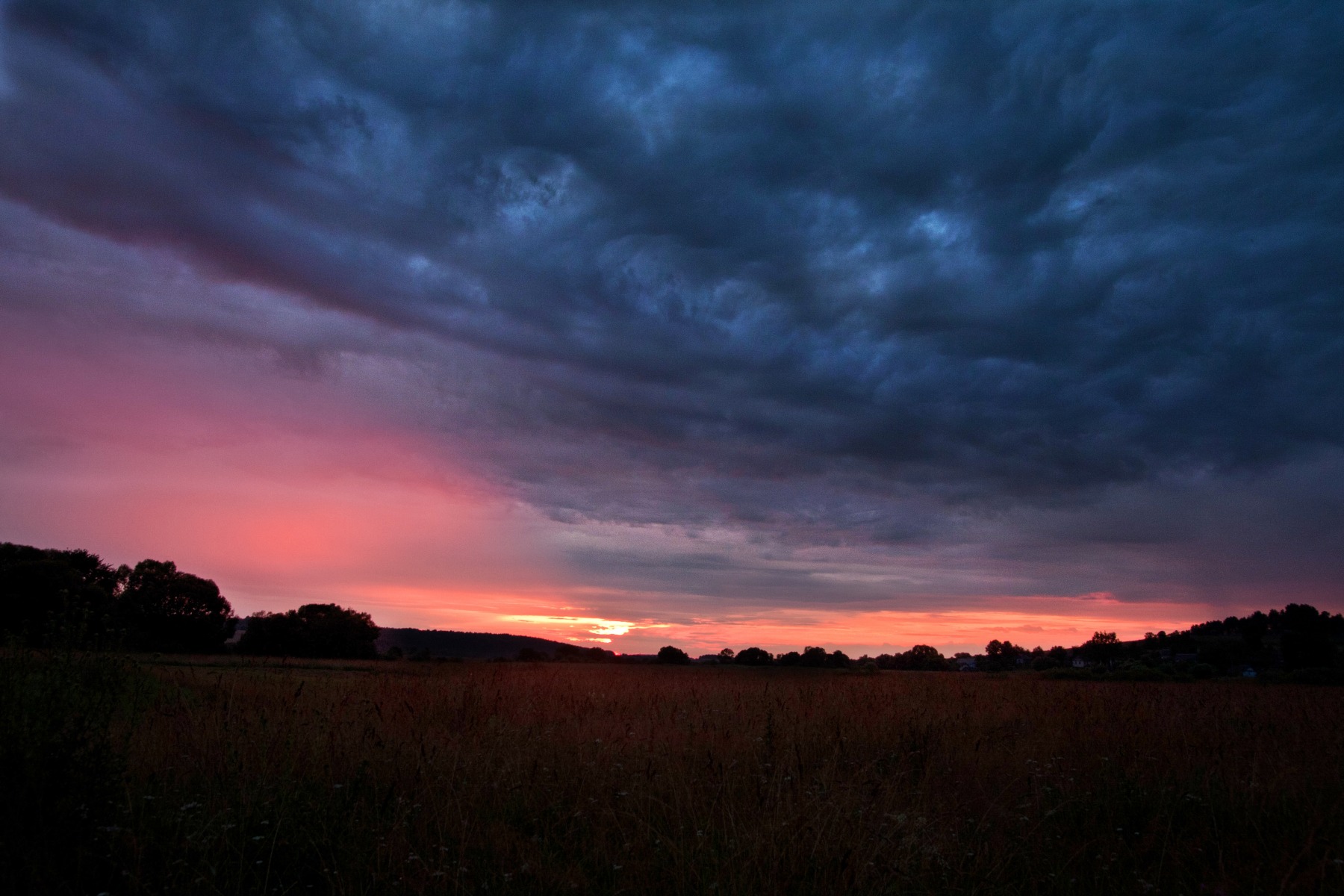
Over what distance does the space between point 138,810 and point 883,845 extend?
6667 millimetres

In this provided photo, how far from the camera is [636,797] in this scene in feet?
23.2

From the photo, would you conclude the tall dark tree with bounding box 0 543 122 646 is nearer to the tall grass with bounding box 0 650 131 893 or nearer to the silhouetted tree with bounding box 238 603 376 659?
the tall grass with bounding box 0 650 131 893

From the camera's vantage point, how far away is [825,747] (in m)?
9.59

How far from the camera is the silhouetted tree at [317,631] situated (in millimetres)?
54969

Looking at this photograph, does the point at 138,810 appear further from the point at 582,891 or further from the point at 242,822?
the point at 582,891

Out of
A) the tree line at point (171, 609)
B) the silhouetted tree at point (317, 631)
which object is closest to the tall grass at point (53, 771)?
the tree line at point (171, 609)

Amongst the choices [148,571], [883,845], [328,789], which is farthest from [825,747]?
[148,571]

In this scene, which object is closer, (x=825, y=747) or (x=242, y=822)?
(x=242, y=822)

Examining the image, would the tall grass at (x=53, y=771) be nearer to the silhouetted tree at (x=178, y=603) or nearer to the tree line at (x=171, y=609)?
the tree line at (x=171, y=609)

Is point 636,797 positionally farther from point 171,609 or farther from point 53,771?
point 171,609

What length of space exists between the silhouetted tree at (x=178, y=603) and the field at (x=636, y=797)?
67.4 m

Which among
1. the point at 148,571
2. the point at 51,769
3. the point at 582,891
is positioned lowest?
the point at 582,891

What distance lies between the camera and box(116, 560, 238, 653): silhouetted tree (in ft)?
213

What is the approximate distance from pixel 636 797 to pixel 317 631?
5828 cm
